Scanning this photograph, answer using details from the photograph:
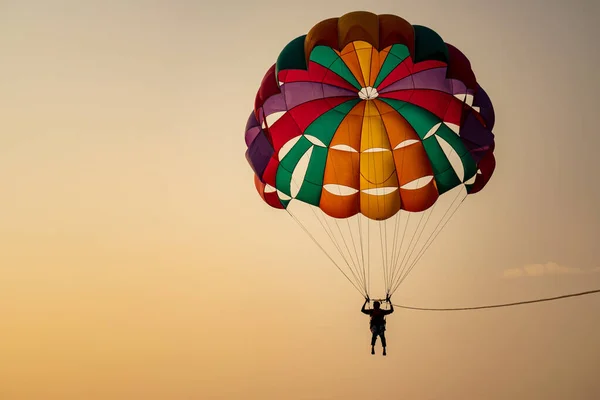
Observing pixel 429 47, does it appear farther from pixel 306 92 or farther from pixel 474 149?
pixel 306 92

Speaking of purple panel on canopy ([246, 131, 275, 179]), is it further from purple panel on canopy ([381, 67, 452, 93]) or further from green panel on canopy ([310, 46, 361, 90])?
purple panel on canopy ([381, 67, 452, 93])

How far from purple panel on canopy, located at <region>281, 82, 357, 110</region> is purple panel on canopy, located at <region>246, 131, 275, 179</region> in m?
0.88

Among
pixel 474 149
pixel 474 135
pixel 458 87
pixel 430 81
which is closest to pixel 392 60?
pixel 430 81

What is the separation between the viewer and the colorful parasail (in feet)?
53.9

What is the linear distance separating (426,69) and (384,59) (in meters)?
0.92

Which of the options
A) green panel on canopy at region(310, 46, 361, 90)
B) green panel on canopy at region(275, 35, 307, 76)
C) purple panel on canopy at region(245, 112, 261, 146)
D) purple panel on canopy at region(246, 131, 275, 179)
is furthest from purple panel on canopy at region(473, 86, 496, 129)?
purple panel on canopy at region(245, 112, 261, 146)

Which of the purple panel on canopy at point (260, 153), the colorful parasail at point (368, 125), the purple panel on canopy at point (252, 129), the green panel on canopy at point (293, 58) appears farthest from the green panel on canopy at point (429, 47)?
the purple panel on canopy at point (252, 129)

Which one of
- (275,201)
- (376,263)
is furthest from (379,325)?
(376,263)

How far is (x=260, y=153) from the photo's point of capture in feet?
56.6

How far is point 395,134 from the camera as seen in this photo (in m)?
17.5

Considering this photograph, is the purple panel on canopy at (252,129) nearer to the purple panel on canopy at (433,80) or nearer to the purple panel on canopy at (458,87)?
the purple panel on canopy at (433,80)

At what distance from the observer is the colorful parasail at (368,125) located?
53.9 feet

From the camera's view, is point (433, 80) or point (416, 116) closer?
point (433, 80)

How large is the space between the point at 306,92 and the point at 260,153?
158 centimetres
